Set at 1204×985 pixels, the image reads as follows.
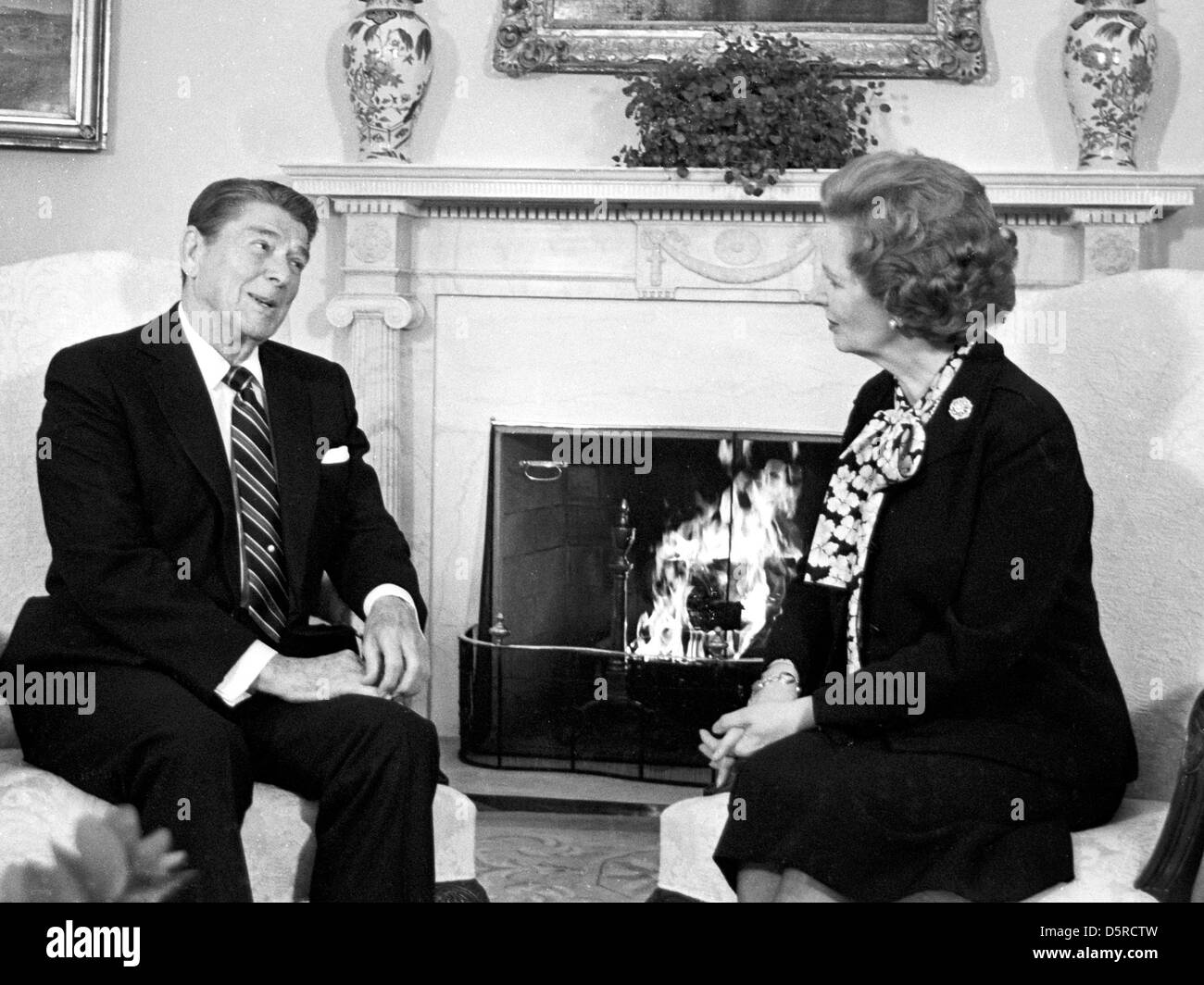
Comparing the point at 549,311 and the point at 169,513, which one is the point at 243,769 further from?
the point at 549,311

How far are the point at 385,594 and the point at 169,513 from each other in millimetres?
345

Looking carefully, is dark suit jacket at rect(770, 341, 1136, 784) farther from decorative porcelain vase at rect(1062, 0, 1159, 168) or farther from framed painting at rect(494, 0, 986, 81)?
framed painting at rect(494, 0, 986, 81)

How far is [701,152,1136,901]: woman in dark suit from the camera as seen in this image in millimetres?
1691

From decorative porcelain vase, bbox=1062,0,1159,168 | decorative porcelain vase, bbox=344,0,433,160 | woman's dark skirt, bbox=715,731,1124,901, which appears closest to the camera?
woman's dark skirt, bbox=715,731,1124,901

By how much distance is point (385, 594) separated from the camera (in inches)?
89.0

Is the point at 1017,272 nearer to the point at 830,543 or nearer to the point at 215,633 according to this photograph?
the point at 830,543

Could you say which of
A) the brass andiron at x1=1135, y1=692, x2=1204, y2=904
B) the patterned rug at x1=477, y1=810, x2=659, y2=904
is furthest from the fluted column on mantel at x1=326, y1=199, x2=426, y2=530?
the brass andiron at x1=1135, y1=692, x2=1204, y2=904

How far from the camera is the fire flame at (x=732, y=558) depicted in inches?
147

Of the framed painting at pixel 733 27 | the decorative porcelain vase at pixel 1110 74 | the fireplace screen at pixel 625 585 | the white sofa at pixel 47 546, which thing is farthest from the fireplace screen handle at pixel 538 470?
the decorative porcelain vase at pixel 1110 74

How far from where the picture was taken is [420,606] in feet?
7.56

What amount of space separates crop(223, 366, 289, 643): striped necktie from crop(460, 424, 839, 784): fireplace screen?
1512mm

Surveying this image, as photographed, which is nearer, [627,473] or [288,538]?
[288,538]

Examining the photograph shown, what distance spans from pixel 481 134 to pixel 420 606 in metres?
1.90
